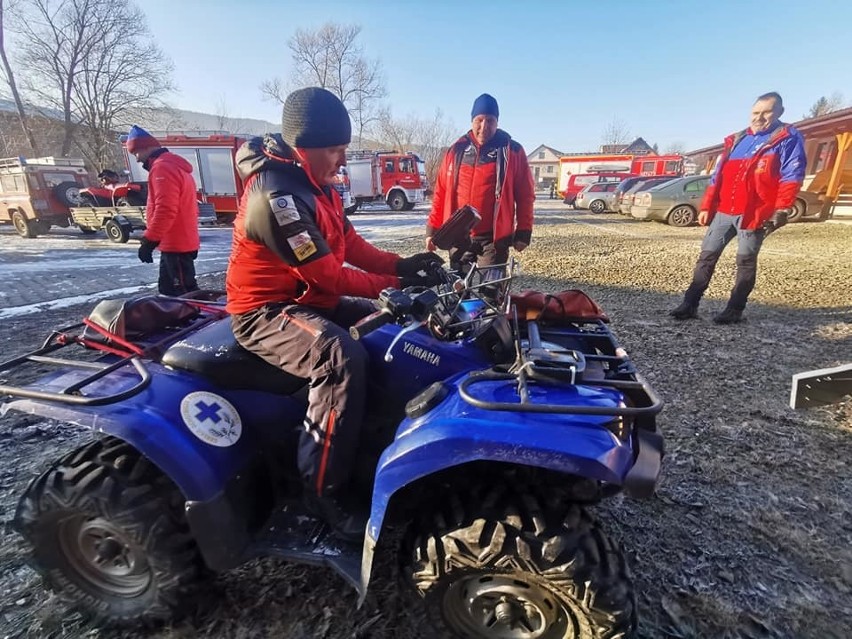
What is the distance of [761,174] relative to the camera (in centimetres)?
A: 479

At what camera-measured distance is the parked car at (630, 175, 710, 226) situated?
15688 millimetres

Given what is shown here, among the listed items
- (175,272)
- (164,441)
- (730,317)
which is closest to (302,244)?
(164,441)

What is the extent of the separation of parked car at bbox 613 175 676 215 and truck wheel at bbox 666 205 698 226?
171 centimetres

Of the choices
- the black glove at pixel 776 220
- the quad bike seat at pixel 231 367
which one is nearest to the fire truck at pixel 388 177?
the black glove at pixel 776 220

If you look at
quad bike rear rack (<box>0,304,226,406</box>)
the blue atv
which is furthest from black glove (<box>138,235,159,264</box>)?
the blue atv

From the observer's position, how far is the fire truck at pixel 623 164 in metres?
31.1

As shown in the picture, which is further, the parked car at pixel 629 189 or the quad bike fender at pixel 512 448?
the parked car at pixel 629 189

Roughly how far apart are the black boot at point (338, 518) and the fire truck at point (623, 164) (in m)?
31.8

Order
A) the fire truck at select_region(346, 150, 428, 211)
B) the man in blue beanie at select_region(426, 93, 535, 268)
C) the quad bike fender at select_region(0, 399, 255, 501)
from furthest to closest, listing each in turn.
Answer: the fire truck at select_region(346, 150, 428, 211) < the man in blue beanie at select_region(426, 93, 535, 268) < the quad bike fender at select_region(0, 399, 255, 501)

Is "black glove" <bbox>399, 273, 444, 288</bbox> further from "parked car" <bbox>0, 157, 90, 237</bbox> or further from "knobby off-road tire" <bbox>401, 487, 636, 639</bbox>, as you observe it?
"parked car" <bbox>0, 157, 90, 237</bbox>

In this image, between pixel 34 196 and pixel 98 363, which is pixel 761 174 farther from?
pixel 34 196

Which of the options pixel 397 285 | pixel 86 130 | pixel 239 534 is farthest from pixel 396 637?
pixel 86 130

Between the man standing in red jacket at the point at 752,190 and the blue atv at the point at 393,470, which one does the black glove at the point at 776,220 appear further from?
the blue atv at the point at 393,470

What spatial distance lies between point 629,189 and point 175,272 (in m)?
19.0
